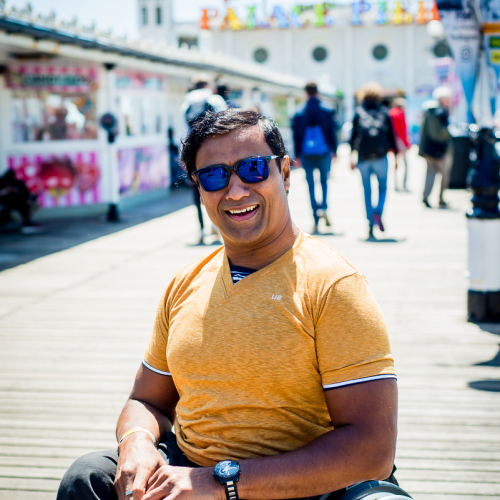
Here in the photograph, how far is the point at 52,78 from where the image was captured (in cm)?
1172

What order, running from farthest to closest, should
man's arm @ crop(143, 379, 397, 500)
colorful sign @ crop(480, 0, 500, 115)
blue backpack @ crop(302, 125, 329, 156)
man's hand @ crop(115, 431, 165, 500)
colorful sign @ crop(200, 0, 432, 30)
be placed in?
colorful sign @ crop(200, 0, 432, 30), blue backpack @ crop(302, 125, 329, 156), colorful sign @ crop(480, 0, 500, 115), man's hand @ crop(115, 431, 165, 500), man's arm @ crop(143, 379, 397, 500)

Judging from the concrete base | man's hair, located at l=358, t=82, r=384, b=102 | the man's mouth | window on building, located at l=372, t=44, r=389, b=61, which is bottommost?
the concrete base

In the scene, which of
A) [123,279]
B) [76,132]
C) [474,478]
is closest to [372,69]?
[76,132]

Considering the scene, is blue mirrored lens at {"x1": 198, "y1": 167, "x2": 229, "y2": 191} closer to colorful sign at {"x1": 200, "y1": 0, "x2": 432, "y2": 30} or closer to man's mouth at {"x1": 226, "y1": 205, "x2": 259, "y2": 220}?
man's mouth at {"x1": 226, "y1": 205, "x2": 259, "y2": 220}

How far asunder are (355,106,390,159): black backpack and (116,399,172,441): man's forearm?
22.1 feet

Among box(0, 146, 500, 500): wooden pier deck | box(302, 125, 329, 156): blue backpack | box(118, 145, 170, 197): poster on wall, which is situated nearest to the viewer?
box(0, 146, 500, 500): wooden pier deck

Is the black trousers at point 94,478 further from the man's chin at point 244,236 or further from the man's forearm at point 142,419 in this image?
the man's chin at point 244,236

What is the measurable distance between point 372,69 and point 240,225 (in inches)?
2058

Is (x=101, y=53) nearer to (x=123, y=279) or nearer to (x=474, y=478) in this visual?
(x=123, y=279)

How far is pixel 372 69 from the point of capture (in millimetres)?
51594

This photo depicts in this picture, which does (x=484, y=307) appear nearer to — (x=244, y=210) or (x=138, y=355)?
(x=138, y=355)

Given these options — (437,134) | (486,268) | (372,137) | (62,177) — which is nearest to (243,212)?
(486,268)

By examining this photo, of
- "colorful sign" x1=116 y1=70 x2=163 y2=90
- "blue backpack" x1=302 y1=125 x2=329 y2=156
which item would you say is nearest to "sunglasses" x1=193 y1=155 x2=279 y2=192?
"blue backpack" x1=302 y1=125 x2=329 y2=156

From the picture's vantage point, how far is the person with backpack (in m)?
8.34
